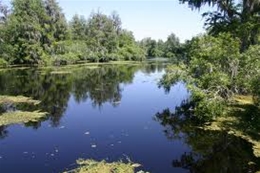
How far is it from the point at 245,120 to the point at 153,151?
20.2 ft

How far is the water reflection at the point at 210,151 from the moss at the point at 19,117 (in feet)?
24.1

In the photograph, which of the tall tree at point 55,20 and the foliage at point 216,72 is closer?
the foliage at point 216,72

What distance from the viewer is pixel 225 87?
62.1ft

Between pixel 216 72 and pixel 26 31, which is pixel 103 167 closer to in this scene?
pixel 216 72

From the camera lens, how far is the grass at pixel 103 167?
→ 1166cm

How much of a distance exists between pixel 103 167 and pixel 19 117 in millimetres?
9622

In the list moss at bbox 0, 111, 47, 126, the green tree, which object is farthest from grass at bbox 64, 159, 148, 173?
the green tree

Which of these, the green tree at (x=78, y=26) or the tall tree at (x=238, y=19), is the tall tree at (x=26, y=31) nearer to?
the green tree at (x=78, y=26)

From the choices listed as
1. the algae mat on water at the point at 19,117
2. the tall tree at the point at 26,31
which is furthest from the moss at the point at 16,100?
the tall tree at the point at 26,31

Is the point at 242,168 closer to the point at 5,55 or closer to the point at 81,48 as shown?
the point at 5,55

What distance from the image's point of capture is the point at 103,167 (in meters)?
12.0

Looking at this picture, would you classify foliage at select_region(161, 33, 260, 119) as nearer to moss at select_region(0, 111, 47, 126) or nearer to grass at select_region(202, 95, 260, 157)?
grass at select_region(202, 95, 260, 157)

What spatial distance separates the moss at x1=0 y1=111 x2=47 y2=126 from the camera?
1900 centimetres

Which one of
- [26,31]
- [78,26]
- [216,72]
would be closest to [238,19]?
[216,72]
